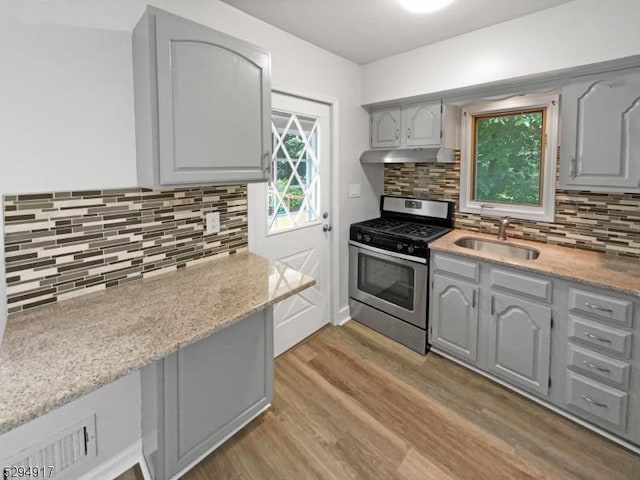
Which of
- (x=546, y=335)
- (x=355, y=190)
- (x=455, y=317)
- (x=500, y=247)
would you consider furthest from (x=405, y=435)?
(x=355, y=190)

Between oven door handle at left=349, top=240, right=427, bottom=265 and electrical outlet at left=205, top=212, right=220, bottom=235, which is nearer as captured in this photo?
electrical outlet at left=205, top=212, right=220, bottom=235

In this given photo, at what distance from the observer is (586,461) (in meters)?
1.71

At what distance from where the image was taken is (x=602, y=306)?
178 cm

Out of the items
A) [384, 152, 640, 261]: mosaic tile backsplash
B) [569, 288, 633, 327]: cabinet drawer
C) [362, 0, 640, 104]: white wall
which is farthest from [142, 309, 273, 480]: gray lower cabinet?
[362, 0, 640, 104]: white wall

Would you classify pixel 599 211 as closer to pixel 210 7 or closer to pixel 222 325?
pixel 222 325

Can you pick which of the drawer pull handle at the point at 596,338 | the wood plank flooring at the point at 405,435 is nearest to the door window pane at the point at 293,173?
the wood plank flooring at the point at 405,435

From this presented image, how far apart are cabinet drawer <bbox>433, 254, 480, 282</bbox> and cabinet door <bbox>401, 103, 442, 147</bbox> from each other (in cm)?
92

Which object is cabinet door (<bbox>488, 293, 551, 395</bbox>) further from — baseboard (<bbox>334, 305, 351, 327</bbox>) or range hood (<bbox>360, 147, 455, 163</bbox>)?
baseboard (<bbox>334, 305, 351, 327</bbox>)

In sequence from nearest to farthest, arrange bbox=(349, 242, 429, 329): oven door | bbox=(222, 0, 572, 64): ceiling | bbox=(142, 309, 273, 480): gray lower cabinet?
bbox=(142, 309, 273, 480): gray lower cabinet, bbox=(222, 0, 572, 64): ceiling, bbox=(349, 242, 429, 329): oven door

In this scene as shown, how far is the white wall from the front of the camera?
1814 millimetres

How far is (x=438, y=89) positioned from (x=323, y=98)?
2.76 ft

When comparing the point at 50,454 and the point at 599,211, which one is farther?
the point at 599,211

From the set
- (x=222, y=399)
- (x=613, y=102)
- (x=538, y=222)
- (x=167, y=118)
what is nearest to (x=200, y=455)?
(x=222, y=399)

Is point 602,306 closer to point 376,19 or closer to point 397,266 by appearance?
point 397,266
